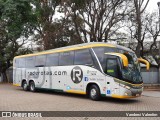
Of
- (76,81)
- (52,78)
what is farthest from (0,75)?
(76,81)

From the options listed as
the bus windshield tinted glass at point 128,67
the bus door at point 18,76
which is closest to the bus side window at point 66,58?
the bus windshield tinted glass at point 128,67

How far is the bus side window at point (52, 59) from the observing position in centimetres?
1950

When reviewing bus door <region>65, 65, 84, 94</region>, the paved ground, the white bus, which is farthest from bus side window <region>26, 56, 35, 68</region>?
the paved ground

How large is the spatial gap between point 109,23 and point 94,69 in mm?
11379

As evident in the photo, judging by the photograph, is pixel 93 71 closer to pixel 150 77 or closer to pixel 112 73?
pixel 112 73

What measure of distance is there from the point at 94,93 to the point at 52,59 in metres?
5.58

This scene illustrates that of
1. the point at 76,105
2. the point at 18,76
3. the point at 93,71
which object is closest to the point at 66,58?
the point at 93,71

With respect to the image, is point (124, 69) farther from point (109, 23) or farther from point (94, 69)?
point (109, 23)

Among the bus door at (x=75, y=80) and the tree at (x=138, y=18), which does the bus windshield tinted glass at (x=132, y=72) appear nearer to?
the bus door at (x=75, y=80)

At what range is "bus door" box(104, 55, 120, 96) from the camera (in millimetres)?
14516

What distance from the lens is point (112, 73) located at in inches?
580

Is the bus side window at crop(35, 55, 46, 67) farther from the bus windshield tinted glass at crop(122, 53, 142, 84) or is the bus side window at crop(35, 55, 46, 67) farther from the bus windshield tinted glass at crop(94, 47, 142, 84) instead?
the bus windshield tinted glass at crop(122, 53, 142, 84)

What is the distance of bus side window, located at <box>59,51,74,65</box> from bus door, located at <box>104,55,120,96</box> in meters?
3.43

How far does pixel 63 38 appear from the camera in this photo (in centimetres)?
2939
